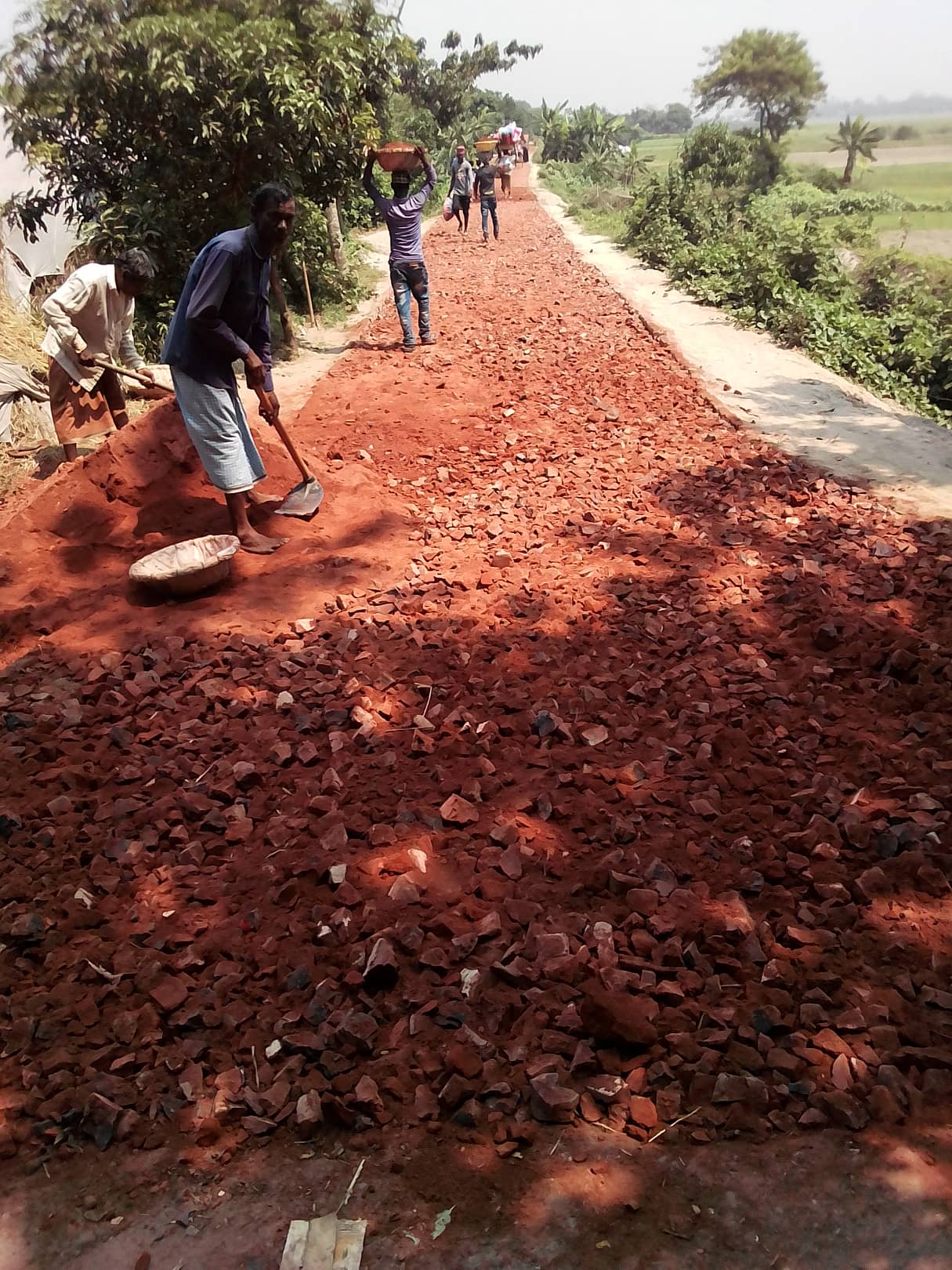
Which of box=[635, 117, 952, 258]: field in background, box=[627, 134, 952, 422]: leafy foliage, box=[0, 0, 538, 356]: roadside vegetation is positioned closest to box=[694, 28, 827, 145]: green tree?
box=[635, 117, 952, 258]: field in background

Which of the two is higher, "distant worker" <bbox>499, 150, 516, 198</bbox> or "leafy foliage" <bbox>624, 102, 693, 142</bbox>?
"leafy foliage" <bbox>624, 102, 693, 142</bbox>

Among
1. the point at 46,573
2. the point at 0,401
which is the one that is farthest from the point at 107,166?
the point at 46,573

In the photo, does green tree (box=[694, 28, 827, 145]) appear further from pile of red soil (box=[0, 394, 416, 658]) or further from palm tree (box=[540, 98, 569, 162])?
pile of red soil (box=[0, 394, 416, 658])

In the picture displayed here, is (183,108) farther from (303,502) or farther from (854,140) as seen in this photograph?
(854,140)

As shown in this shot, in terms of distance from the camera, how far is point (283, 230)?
4.08 meters

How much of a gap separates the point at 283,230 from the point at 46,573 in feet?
7.47

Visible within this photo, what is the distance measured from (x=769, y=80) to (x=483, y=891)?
53152mm

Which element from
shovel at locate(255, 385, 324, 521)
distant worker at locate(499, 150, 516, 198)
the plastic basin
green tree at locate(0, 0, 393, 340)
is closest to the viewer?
the plastic basin

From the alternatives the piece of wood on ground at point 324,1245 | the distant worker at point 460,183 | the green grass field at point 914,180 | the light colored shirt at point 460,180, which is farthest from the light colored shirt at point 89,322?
the green grass field at point 914,180

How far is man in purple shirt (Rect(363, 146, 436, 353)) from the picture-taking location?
8.30m

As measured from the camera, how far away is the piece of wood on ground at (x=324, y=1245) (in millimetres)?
1678

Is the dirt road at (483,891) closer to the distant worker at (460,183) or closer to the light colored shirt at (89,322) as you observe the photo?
the light colored shirt at (89,322)

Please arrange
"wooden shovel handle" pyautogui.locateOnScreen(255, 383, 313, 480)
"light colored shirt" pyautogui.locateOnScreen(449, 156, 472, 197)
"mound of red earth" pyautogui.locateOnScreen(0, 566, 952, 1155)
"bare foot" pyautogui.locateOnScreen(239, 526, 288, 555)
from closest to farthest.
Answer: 1. "mound of red earth" pyautogui.locateOnScreen(0, 566, 952, 1155)
2. "wooden shovel handle" pyautogui.locateOnScreen(255, 383, 313, 480)
3. "bare foot" pyautogui.locateOnScreen(239, 526, 288, 555)
4. "light colored shirt" pyautogui.locateOnScreen(449, 156, 472, 197)

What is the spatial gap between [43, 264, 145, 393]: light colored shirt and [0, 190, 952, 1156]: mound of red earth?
182cm
